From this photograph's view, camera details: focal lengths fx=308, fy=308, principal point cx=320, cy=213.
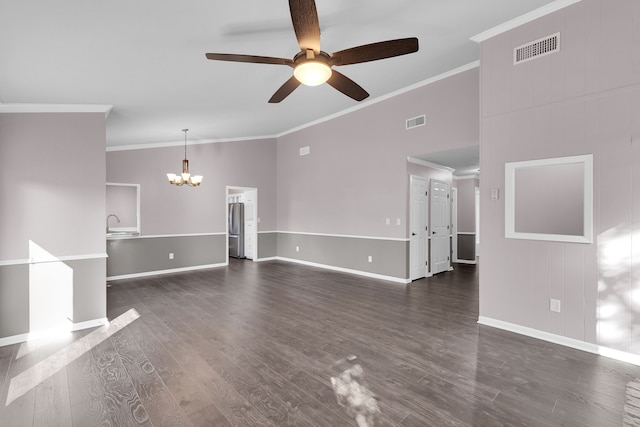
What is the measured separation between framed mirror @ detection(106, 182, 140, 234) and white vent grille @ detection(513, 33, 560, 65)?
6.84 metres

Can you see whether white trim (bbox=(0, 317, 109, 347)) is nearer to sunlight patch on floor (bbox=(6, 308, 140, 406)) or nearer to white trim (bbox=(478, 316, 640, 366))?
sunlight patch on floor (bbox=(6, 308, 140, 406))

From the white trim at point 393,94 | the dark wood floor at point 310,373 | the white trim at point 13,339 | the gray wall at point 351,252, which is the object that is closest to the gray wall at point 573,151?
the dark wood floor at point 310,373

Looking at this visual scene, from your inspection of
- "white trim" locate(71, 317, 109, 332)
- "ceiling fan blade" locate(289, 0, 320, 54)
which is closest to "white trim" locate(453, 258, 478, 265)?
"ceiling fan blade" locate(289, 0, 320, 54)

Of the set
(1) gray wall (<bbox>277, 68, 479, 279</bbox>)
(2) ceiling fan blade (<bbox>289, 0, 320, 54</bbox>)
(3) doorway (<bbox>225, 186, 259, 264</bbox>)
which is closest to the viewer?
(2) ceiling fan blade (<bbox>289, 0, 320, 54</bbox>)

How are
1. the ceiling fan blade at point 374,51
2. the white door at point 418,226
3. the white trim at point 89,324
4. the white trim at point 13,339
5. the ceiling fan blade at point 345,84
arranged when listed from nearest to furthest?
the ceiling fan blade at point 374,51, the ceiling fan blade at point 345,84, the white trim at point 13,339, the white trim at point 89,324, the white door at point 418,226

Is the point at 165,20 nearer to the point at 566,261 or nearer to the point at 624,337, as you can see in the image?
the point at 566,261

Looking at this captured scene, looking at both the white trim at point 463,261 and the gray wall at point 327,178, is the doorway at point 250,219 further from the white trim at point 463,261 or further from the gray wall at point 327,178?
the white trim at point 463,261

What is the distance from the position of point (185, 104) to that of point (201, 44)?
1708mm

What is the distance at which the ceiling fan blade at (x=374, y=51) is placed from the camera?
2141 millimetres

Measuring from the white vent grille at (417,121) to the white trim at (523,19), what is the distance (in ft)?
5.06

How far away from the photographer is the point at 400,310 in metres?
4.11

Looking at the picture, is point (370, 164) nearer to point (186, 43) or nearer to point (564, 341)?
point (186, 43)

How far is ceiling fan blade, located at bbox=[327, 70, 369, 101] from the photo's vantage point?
2467mm

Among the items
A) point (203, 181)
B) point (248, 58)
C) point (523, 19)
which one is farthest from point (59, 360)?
point (523, 19)
